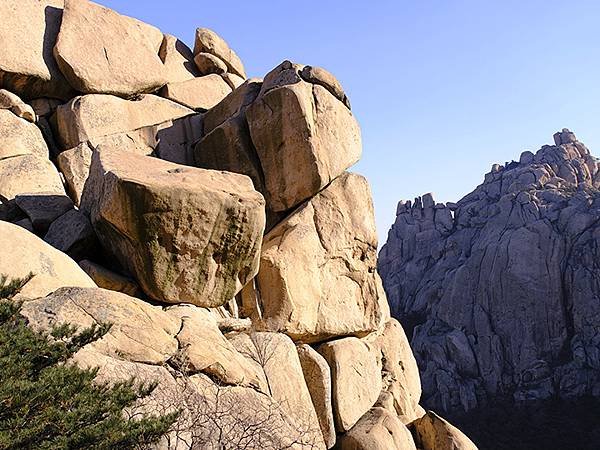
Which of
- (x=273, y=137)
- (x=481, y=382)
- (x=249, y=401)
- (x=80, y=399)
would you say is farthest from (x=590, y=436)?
(x=80, y=399)

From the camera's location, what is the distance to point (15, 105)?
14141 mm

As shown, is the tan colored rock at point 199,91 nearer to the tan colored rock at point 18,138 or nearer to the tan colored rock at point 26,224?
the tan colored rock at point 18,138

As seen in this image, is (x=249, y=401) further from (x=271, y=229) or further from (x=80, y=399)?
(x=271, y=229)

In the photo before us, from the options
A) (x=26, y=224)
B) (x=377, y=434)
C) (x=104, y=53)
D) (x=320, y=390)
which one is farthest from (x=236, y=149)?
(x=377, y=434)

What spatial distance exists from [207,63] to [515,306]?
30.0m

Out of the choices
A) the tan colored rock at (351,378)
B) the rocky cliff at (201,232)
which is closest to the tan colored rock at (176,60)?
the rocky cliff at (201,232)

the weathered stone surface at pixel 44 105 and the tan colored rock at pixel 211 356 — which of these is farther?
the weathered stone surface at pixel 44 105

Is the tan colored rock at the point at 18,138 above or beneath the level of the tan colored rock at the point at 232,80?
beneath

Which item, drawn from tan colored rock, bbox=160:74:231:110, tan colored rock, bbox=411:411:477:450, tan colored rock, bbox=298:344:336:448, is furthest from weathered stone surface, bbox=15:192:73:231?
tan colored rock, bbox=411:411:477:450

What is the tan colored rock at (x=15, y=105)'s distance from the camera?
46.1ft

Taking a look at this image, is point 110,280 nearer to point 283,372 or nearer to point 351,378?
point 283,372

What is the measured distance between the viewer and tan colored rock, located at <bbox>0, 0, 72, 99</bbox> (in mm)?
14156

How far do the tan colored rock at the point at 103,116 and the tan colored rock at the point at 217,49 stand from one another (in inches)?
138

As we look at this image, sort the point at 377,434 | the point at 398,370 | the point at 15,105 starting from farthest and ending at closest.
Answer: the point at 398,370 < the point at 15,105 < the point at 377,434
